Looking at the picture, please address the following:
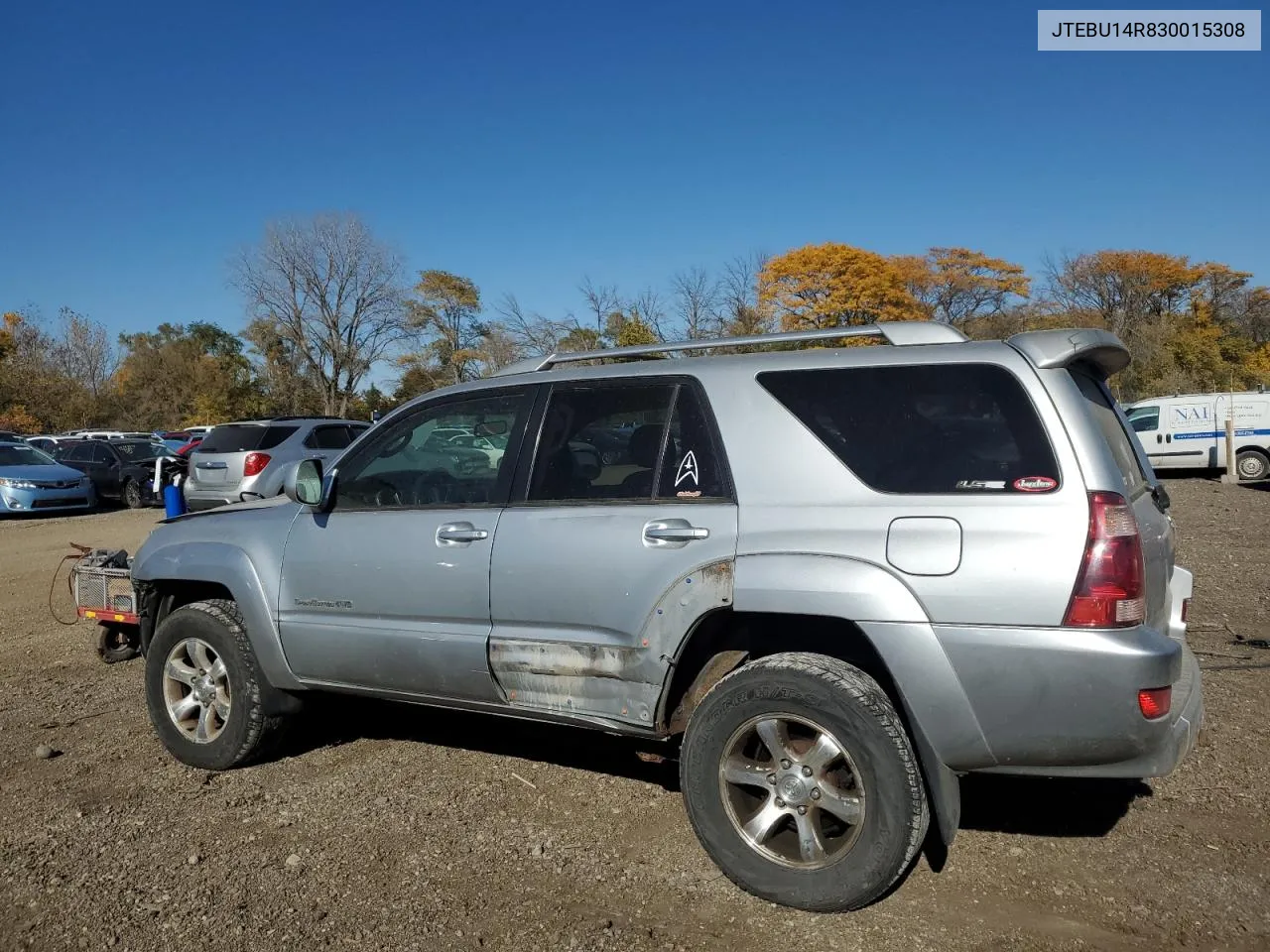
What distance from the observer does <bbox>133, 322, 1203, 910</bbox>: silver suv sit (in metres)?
2.96

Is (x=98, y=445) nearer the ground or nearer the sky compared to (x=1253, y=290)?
nearer the ground

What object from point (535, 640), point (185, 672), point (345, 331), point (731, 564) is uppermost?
point (345, 331)

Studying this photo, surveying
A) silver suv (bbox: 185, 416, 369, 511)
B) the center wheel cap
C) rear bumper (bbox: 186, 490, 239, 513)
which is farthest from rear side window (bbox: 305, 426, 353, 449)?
the center wheel cap

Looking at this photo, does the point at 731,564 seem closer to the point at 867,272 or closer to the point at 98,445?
the point at 98,445

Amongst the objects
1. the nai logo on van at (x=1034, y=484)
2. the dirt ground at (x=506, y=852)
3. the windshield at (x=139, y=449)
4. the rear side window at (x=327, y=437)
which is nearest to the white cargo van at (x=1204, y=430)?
the rear side window at (x=327, y=437)

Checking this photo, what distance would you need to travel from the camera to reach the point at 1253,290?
182 ft

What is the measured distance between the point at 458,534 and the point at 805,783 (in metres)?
1.63

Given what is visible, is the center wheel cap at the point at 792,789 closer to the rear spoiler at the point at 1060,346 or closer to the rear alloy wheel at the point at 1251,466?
the rear spoiler at the point at 1060,346

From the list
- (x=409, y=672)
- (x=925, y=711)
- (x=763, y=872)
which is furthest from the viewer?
(x=409, y=672)

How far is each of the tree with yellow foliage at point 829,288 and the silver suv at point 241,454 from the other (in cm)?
2392

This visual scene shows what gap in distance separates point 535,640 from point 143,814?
192 cm

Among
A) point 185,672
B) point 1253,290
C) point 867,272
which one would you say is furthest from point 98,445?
point 1253,290

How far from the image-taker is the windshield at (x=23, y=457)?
1822cm

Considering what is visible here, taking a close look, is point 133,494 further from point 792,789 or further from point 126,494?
point 792,789
